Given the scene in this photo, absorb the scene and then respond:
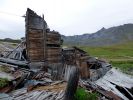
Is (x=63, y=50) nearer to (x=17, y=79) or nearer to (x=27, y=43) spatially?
(x=27, y=43)

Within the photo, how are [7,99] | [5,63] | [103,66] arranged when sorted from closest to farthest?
[7,99] < [5,63] < [103,66]

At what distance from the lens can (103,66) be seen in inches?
1147

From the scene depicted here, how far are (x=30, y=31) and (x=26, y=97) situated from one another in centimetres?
691

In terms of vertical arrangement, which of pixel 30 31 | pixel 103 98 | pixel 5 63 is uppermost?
pixel 30 31

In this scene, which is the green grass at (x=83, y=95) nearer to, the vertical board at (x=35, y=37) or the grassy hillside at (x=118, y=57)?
the vertical board at (x=35, y=37)

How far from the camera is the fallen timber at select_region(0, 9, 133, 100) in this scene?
58.4 feet

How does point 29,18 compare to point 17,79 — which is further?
point 29,18

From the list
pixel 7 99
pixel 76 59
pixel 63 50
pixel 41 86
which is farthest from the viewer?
pixel 63 50

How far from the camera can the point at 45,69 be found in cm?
2342

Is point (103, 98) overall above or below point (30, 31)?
below

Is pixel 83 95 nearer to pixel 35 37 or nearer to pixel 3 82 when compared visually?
pixel 3 82

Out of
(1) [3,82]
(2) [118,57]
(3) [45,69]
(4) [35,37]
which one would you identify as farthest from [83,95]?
(2) [118,57]

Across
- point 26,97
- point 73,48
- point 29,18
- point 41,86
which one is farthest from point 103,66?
point 26,97

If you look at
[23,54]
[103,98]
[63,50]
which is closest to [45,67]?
[23,54]
